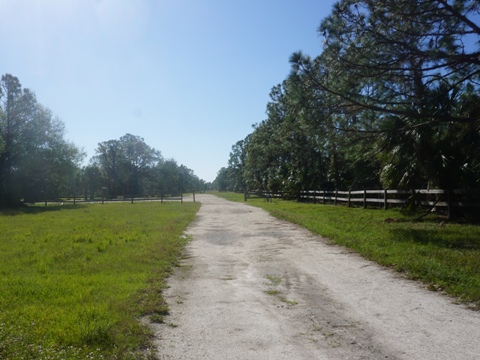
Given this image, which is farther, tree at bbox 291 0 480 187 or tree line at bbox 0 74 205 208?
tree line at bbox 0 74 205 208

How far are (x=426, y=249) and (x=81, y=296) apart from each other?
7.37 m

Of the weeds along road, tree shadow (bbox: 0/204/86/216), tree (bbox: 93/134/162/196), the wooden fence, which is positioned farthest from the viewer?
tree (bbox: 93/134/162/196)

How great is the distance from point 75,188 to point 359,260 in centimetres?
11168

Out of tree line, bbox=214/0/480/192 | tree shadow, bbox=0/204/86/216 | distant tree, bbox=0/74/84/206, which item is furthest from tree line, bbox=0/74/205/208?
tree line, bbox=214/0/480/192

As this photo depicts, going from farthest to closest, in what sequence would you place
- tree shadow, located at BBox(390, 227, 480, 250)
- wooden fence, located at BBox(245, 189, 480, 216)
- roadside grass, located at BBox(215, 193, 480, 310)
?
wooden fence, located at BBox(245, 189, 480, 216) < tree shadow, located at BBox(390, 227, 480, 250) < roadside grass, located at BBox(215, 193, 480, 310)

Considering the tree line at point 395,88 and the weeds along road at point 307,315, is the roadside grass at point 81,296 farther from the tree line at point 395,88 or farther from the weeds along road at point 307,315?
the tree line at point 395,88

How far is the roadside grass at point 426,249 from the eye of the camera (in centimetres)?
669

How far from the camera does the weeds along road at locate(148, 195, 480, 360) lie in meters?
4.22

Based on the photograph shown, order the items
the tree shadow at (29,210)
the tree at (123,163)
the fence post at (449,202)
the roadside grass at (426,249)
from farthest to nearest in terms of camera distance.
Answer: the tree at (123,163) < the tree shadow at (29,210) < the fence post at (449,202) < the roadside grass at (426,249)

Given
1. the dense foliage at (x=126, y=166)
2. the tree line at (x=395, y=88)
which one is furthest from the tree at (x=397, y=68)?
the dense foliage at (x=126, y=166)

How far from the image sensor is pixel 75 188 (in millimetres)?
110500

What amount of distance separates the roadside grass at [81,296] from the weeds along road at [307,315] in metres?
0.43

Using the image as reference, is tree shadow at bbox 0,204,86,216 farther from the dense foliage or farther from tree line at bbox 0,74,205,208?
the dense foliage

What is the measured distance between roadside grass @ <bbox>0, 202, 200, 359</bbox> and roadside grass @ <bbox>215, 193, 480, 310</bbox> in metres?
4.43
